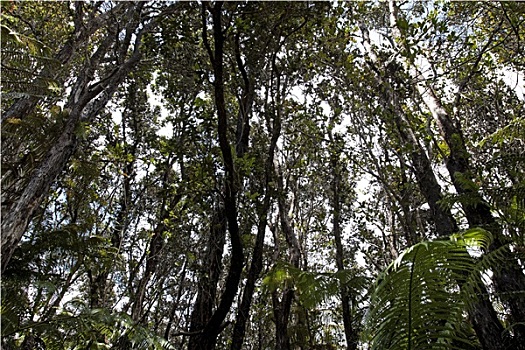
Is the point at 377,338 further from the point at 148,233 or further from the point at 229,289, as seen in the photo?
the point at 148,233

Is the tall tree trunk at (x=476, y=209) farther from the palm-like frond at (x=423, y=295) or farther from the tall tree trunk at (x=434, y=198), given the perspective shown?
the palm-like frond at (x=423, y=295)

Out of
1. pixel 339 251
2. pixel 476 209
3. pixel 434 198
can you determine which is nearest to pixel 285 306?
pixel 434 198

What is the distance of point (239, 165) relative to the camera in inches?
178

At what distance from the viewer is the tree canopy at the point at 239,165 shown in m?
3.41

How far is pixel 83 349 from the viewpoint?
443cm

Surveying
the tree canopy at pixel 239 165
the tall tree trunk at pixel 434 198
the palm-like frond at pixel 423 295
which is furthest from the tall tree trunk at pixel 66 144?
the tall tree trunk at pixel 434 198

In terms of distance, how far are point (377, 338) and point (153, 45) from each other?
373cm

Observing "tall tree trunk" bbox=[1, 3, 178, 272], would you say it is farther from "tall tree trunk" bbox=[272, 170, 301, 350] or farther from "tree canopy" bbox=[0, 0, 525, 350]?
"tall tree trunk" bbox=[272, 170, 301, 350]

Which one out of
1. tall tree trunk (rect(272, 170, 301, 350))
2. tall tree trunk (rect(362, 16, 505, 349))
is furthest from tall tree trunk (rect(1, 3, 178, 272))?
tall tree trunk (rect(362, 16, 505, 349))

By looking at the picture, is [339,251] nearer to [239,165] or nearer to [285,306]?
[285,306]

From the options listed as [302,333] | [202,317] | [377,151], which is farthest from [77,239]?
[377,151]

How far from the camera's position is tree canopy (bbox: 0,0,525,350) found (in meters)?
3.41

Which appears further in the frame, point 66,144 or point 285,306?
point 285,306

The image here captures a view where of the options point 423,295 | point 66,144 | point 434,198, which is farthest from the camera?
point 434,198
